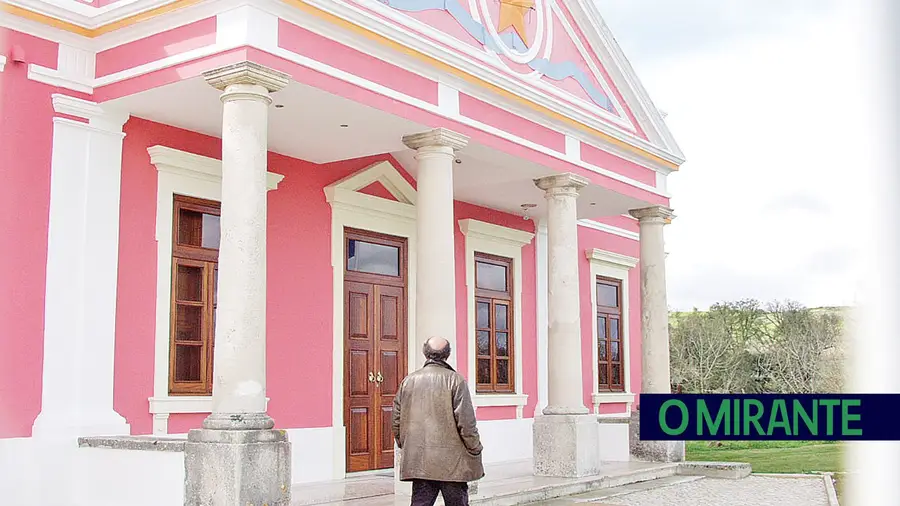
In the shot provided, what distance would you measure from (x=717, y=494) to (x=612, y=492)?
106 cm

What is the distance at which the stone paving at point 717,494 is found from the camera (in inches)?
351

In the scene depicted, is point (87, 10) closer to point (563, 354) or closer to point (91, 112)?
point (91, 112)

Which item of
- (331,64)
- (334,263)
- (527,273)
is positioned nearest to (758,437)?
(331,64)

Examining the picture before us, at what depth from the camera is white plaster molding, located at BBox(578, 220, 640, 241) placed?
14117mm

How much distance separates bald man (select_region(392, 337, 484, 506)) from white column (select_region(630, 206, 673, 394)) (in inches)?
272

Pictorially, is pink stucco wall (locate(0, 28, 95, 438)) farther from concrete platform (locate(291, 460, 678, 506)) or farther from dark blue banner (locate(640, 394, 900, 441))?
dark blue banner (locate(640, 394, 900, 441))

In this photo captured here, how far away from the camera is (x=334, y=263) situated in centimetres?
970

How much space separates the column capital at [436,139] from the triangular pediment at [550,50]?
26.0 inches

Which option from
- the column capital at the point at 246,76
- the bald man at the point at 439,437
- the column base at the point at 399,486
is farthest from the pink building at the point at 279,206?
the bald man at the point at 439,437

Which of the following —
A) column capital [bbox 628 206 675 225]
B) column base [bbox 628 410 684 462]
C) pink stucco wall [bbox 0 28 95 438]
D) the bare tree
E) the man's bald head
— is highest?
column capital [bbox 628 206 675 225]

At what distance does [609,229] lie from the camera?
14.7m

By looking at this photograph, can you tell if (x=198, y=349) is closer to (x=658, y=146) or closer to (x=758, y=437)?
(x=658, y=146)

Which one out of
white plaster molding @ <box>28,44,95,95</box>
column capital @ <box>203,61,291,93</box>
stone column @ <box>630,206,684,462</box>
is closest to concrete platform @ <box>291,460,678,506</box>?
stone column @ <box>630,206,684,462</box>

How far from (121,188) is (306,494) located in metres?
2.95
